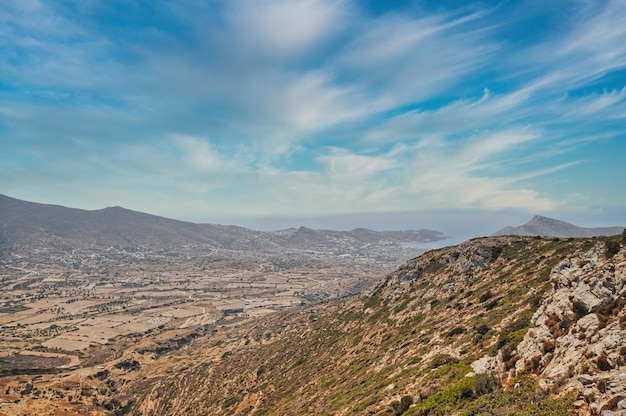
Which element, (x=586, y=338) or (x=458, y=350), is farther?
(x=458, y=350)

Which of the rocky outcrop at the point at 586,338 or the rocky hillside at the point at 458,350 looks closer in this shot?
the rocky outcrop at the point at 586,338

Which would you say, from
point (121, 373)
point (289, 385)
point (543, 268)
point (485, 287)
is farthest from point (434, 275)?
point (121, 373)

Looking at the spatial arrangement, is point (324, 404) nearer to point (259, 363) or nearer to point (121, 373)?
point (259, 363)

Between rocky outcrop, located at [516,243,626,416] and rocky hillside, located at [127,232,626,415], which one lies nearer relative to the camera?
rocky outcrop, located at [516,243,626,416]

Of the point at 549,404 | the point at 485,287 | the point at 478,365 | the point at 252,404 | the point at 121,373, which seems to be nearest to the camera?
the point at 549,404
